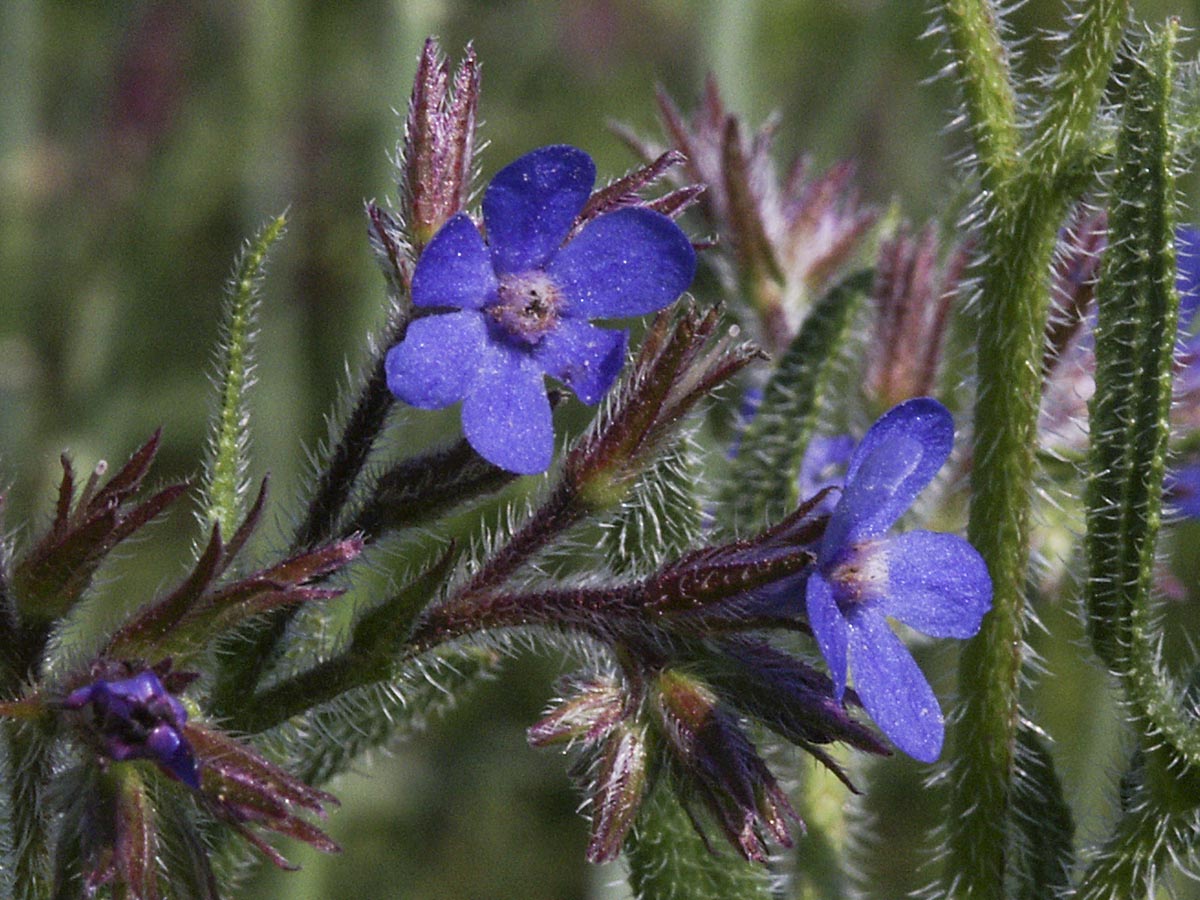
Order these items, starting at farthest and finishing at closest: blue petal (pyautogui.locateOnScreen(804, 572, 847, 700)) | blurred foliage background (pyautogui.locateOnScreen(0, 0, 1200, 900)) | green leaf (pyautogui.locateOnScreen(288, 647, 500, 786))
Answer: blurred foliage background (pyautogui.locateOnScreen(0, 0, 1200, 900)) < green leaf (pyautogui.locateOnScreen(288, 647, 500, 786)) < blue petal (pyautogui.locateOnScreen(804, 572, 847, 700))

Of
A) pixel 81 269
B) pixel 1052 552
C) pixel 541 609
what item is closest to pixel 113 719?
pixel 541 609

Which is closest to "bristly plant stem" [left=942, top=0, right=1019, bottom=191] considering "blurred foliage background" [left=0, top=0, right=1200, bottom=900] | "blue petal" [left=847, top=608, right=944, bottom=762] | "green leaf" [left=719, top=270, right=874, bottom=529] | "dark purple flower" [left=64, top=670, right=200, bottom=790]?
"green leaf" [left=719, top=270, right=874, bottom=529]

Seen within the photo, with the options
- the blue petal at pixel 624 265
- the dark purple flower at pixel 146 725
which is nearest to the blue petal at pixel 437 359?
the blue petal at pixel 624 265

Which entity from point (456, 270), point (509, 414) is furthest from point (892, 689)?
point (456, 270)

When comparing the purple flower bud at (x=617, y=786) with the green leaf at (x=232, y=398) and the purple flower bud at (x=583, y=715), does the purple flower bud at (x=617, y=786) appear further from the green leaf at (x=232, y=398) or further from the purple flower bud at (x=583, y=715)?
the green leaf at (x=232, y=398)

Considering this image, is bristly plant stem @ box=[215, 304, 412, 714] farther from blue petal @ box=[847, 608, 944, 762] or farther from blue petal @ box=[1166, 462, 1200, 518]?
blue petal @ box=[1166, 462, 1200, 518]

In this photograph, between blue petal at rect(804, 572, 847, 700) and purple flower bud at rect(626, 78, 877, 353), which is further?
purple flower bud at rect(626, 78, 877, 353)
